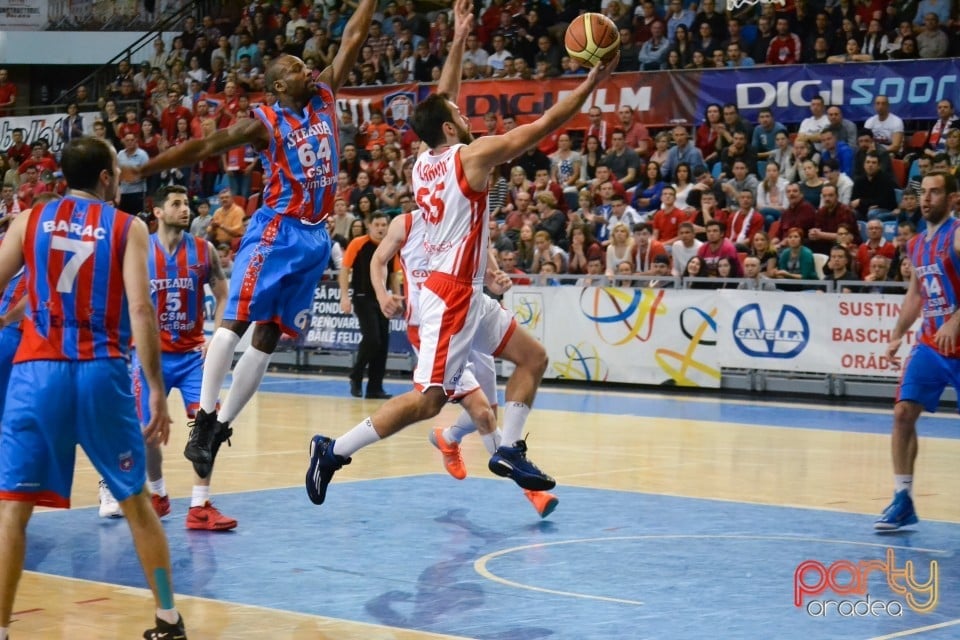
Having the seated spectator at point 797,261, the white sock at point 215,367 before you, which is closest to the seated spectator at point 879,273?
the seated spectator at point 797,261

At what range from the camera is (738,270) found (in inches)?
680

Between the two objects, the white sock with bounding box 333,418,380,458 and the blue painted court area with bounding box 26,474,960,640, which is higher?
the white sock with bounding box 333,418,380,458

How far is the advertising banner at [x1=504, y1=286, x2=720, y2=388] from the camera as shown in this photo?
57.0 feet

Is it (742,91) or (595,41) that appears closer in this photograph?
(595,41)

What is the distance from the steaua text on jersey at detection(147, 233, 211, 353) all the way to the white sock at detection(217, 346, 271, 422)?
0.77m

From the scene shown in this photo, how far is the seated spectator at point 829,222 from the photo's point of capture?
17.1m

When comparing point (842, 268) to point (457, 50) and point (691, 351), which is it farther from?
point (457, 50)

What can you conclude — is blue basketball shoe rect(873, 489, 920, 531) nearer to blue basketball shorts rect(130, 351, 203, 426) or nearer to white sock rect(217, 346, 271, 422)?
white sock rect(217, 346, 271, 422)

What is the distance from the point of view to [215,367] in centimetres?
836

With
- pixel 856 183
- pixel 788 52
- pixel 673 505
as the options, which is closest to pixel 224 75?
pixel 788 52

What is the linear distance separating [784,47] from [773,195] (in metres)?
2.91

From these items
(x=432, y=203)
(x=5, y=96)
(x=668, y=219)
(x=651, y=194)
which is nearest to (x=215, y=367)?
(x=432, y=203)

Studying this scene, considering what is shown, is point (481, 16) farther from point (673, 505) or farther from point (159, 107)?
point (673, 505)

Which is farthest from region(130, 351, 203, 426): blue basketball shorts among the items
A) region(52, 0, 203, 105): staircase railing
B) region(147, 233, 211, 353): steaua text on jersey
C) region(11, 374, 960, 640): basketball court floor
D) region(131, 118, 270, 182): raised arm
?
region(52, 0, 203, 105): staircase railing
